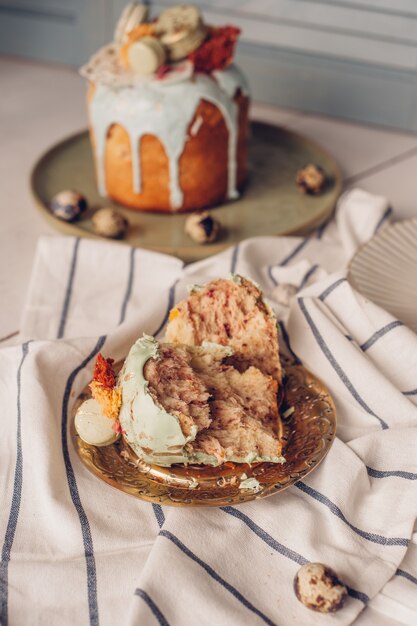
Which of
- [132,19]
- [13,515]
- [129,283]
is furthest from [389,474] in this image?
[132,19]

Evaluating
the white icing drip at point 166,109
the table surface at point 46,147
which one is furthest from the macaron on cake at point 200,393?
the white icing drip at point 166,109

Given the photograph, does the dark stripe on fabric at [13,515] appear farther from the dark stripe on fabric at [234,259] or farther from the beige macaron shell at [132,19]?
the beige macaron shell at [132,19]

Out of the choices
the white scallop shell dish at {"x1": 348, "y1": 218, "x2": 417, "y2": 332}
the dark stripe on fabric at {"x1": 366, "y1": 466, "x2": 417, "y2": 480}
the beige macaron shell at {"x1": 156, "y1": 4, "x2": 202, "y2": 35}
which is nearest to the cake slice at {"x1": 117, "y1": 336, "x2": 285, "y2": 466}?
the dark stripe on fabric at {"x1": 366, "y1": 466, "x2": 417, "y2": 480}

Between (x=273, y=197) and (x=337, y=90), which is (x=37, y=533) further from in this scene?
(x=337, y=90)

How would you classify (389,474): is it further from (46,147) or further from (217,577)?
(46,147)

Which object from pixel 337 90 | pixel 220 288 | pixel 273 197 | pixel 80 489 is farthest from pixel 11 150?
pixel 80 489

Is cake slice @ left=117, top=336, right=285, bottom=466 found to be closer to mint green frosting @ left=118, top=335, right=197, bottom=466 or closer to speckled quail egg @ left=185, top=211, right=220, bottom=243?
mint green frosting @ left=118, top=335, right=197, bottom=466
